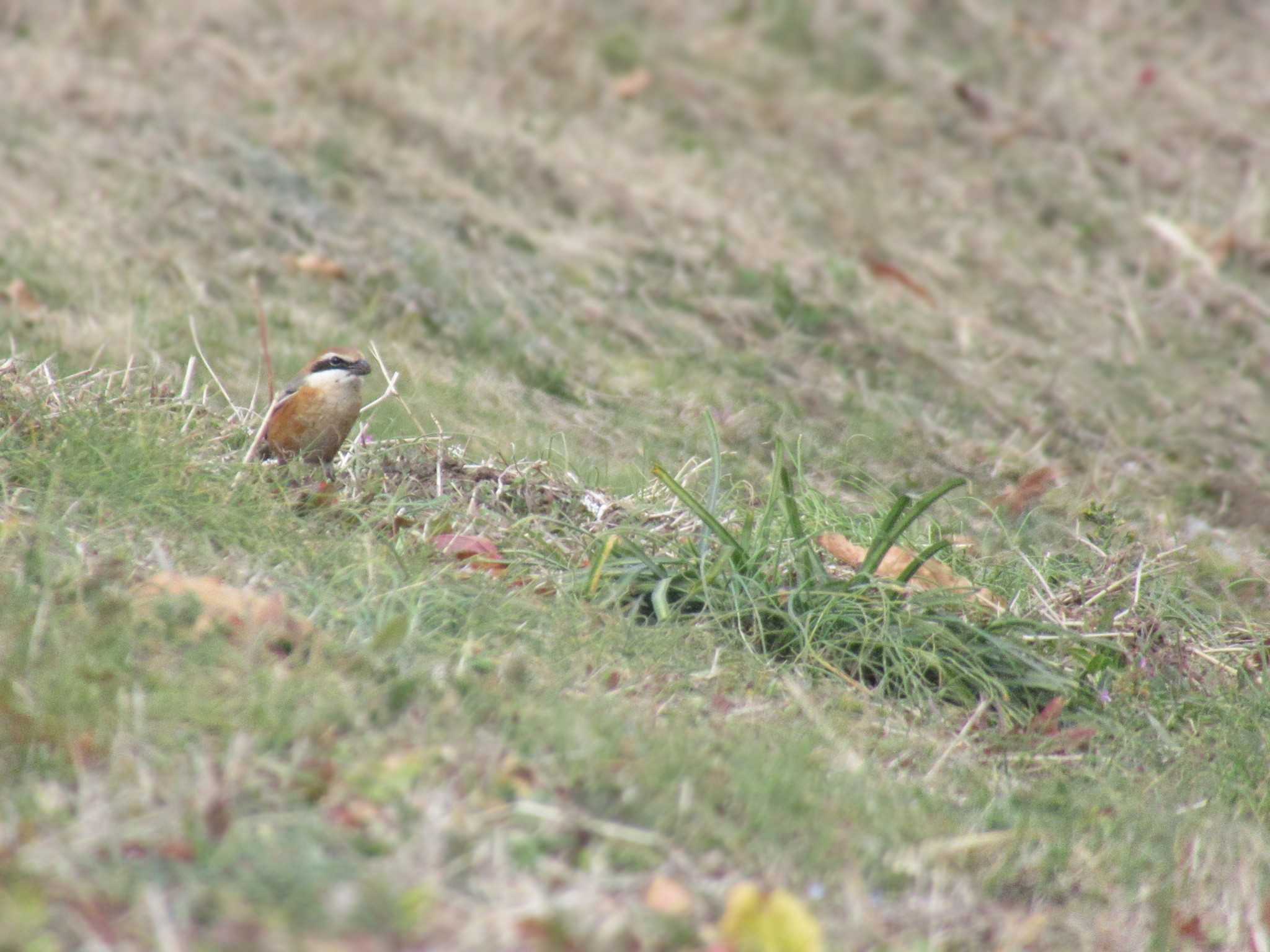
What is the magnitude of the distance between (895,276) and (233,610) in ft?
18.8

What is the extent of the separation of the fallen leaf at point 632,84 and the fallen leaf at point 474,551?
21.5 ft

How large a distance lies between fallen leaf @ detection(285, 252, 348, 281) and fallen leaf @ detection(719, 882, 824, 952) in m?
5.30

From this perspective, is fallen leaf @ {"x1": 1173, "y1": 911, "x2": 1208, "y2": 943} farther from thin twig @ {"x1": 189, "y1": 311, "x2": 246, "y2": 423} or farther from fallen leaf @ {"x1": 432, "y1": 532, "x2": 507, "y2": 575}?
thin twig @ {"x1": 189, "y1": 311, "x2": 246, "y2": 423}

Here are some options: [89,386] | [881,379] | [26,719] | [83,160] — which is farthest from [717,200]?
[26,719]

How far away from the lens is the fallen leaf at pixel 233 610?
10.4ft

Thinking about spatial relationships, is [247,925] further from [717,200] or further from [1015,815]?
[717,200]

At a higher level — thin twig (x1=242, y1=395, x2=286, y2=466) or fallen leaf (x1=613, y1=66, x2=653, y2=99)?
fallen leaf (x1=613, y1=66, x2=653, y2=99)

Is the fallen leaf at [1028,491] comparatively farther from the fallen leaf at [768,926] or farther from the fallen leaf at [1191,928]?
the fallen leaf at [768,926]

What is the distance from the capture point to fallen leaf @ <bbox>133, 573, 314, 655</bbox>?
3.18 metres

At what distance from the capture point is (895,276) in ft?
27.0

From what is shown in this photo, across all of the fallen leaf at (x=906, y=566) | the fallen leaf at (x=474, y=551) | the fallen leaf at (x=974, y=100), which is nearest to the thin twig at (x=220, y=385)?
the fallen leaf at (x=474, y=551)

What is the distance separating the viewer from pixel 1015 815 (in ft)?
10.7

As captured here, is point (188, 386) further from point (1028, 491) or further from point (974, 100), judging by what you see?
point (974, 100)

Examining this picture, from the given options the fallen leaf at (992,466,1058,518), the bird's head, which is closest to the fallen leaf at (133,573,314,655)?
the bird's head
